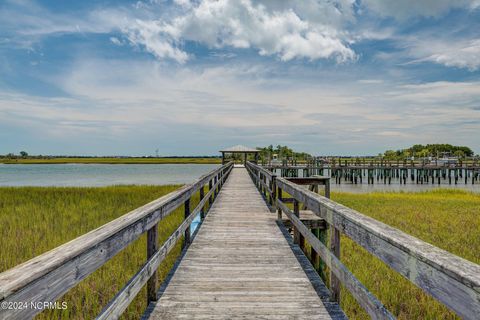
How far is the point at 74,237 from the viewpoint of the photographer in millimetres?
8773

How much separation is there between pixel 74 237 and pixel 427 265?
9345mm

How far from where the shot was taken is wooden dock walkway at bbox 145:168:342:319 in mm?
2926

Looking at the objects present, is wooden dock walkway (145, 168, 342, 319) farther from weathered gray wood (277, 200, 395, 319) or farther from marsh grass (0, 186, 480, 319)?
marsh grass (0, 186, 480, 319)

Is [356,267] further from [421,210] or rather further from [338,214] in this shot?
[421,210]

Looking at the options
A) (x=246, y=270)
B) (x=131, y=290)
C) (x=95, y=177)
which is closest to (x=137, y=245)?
(x=246, y=270)

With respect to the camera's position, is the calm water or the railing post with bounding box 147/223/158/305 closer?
the railing post with bounding box 147/223/158/305

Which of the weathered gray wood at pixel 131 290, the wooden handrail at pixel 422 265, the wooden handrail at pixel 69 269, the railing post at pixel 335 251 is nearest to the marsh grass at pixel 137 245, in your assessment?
the weathered gray wood at pixel 131 290

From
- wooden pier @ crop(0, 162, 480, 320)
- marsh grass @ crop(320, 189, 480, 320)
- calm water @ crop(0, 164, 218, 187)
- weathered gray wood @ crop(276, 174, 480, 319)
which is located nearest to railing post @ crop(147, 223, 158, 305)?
wooden pier @ crop(0, 162, 480, 320)

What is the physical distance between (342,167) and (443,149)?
139 metres

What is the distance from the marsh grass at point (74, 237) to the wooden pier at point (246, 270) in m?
1.16

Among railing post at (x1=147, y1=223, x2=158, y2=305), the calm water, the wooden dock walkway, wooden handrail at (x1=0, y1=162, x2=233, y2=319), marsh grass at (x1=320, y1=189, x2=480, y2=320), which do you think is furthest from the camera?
the calm water

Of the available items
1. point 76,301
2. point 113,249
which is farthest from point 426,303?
point 76,301

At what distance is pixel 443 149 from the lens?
154 meters

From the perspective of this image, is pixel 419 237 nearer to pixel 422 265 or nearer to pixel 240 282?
pixel 240 282
